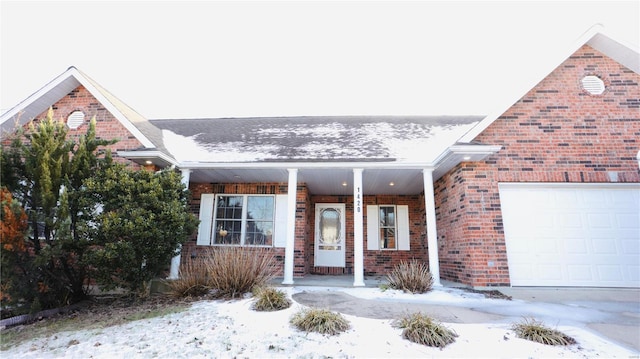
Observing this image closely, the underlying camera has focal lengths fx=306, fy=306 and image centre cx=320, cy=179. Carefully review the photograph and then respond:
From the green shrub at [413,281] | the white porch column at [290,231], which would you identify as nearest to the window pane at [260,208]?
the white porch column at [290,231]

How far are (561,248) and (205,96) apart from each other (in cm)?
1961

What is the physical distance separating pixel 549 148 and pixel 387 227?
16.6 feet

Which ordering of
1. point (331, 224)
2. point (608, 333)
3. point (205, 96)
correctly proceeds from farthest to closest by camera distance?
point (205, 96) → point (331, 224) → point (608, 333)

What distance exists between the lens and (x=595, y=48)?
7191 millimetres

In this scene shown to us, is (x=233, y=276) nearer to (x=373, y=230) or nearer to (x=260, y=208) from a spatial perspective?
(x=260, y=208)

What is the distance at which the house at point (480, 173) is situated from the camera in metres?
6.42

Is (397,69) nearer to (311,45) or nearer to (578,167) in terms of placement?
(311,45)

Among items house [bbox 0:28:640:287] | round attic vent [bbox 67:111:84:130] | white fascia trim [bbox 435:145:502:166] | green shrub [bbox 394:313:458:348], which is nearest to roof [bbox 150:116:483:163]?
house [bbox 0:28:640:287]

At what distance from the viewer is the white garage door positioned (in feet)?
20.6

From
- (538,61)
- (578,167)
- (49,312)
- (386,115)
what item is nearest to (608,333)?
(578,167)

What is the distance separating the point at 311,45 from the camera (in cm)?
1237

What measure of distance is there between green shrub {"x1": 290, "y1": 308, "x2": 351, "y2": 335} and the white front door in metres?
6.28

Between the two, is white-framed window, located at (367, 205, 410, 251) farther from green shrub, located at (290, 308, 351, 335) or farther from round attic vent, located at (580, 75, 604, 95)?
green shrub, located at (290, 308, 351, 335)

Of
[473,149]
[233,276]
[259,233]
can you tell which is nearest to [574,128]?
[473,149]
